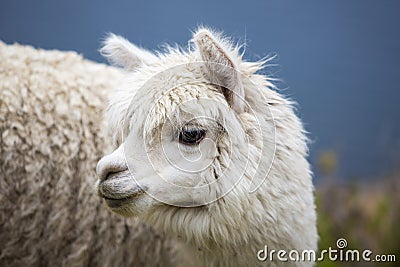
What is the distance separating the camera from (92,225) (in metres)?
2.58

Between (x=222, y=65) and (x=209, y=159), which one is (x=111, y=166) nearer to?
(x=209, y=159)

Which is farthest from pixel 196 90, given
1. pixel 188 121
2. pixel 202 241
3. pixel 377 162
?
pixel 377 162

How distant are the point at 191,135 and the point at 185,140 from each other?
0.03 meters

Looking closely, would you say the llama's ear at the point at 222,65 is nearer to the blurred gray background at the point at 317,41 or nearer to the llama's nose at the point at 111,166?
the llama's nose at the point at 111,166

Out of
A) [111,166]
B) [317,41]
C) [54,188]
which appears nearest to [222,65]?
[111,166]

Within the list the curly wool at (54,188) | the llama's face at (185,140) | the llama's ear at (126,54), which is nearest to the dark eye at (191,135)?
the llama's face at (185,140)

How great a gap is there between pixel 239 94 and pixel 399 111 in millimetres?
3918

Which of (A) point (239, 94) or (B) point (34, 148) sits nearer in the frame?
(A) point (239, 94)

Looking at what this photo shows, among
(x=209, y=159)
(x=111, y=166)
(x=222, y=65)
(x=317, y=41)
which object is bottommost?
(x=111, y=166)

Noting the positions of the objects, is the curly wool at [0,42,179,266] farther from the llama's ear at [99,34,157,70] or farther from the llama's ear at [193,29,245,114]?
the llama's ear at [193,29,245,114]

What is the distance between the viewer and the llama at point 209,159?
6.26ft

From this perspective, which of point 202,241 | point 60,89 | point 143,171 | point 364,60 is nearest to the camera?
point 143,171

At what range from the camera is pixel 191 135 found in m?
1.91

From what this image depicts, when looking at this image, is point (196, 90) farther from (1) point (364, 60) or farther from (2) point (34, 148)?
(1) point (364, 60)
